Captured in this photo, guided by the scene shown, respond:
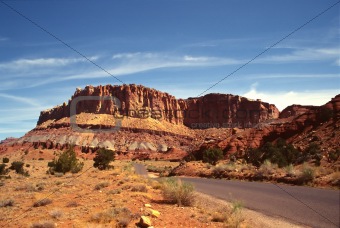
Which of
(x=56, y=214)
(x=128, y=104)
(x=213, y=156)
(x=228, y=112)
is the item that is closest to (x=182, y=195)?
(x=56, y=214)

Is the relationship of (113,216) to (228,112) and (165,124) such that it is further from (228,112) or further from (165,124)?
(228,112)

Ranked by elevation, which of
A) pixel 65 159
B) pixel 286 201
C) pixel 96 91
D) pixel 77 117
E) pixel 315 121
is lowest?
pixel 286 201

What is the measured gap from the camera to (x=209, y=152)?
162 ft

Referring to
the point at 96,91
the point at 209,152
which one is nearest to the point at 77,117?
the point at 96,91

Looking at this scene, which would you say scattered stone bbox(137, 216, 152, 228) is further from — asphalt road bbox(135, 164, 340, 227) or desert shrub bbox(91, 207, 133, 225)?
asphalt road bbox(135, 164, 340, 227)

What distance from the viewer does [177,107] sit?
182m

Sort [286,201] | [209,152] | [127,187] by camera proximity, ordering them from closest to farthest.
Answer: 1. [286,201]
2. [127,187]
3. [209,152]

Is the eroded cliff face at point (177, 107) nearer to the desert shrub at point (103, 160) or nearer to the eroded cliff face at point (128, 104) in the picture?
the eroded cliff face at point (128, 104)

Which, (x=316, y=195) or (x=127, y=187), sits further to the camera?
(x=127, y=187)

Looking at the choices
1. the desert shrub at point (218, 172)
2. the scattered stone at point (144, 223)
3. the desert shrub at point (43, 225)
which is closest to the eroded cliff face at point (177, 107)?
the desert shrub at point (218, 172)

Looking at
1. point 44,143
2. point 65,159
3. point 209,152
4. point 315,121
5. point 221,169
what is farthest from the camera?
point 44,143

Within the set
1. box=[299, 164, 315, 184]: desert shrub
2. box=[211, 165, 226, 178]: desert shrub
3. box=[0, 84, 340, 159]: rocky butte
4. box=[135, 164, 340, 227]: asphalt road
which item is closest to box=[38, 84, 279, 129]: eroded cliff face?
box=[0, 84, 340, 159]: rocky butte

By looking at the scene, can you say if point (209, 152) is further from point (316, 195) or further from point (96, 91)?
point (96, 91)

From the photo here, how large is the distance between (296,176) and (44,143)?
337 feet
